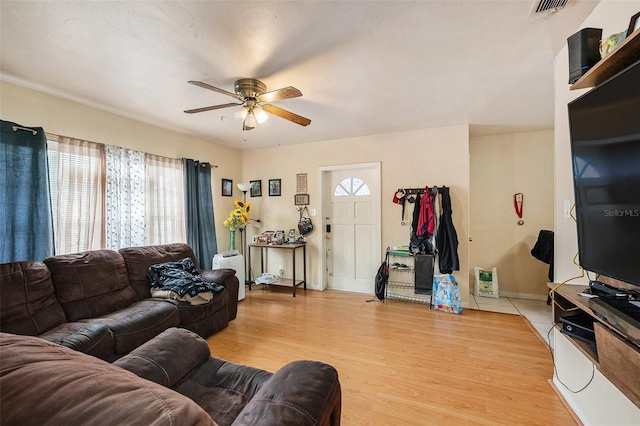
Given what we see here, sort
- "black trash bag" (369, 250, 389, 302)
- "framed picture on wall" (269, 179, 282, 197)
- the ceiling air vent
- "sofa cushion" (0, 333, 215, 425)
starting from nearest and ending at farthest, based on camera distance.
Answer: "sofa cushion" (0, 333, 215, 425) < the ceiling air vent < "black trash bag" (369, 250, 389, 302) < "framed picture on wall" (269, 179, 282, 197)

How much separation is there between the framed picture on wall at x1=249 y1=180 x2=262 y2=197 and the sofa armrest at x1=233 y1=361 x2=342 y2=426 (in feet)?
12.8

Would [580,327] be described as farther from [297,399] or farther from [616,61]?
[297,399]

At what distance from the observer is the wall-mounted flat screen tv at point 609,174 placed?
3.17ft

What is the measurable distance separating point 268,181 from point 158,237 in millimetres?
1985

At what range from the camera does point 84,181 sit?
8.70 feet

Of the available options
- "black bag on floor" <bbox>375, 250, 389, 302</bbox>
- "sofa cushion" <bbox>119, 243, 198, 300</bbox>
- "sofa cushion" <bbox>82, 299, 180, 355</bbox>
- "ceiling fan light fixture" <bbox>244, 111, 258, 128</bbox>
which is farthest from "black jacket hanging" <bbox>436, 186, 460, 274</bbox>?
"sofa cushion" <bbox>119, 243, 198, 300</bbox>

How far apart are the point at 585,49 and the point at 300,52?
1650mm

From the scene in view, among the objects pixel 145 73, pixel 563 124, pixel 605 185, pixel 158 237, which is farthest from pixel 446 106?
pixel 158 237

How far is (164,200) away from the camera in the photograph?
135 inches

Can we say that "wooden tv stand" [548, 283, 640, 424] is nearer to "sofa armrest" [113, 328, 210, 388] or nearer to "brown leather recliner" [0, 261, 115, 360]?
"sofa armrest" [113, 328, 210, 388]

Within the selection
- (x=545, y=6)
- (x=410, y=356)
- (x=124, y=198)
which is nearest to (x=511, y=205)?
(x=410, y=356)

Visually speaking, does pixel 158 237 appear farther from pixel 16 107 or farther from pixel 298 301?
pixel 298 301

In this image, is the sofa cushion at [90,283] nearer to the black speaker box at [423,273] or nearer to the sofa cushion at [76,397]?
the sofa cushion at [76,397]

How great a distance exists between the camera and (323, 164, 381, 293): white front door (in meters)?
4.03
